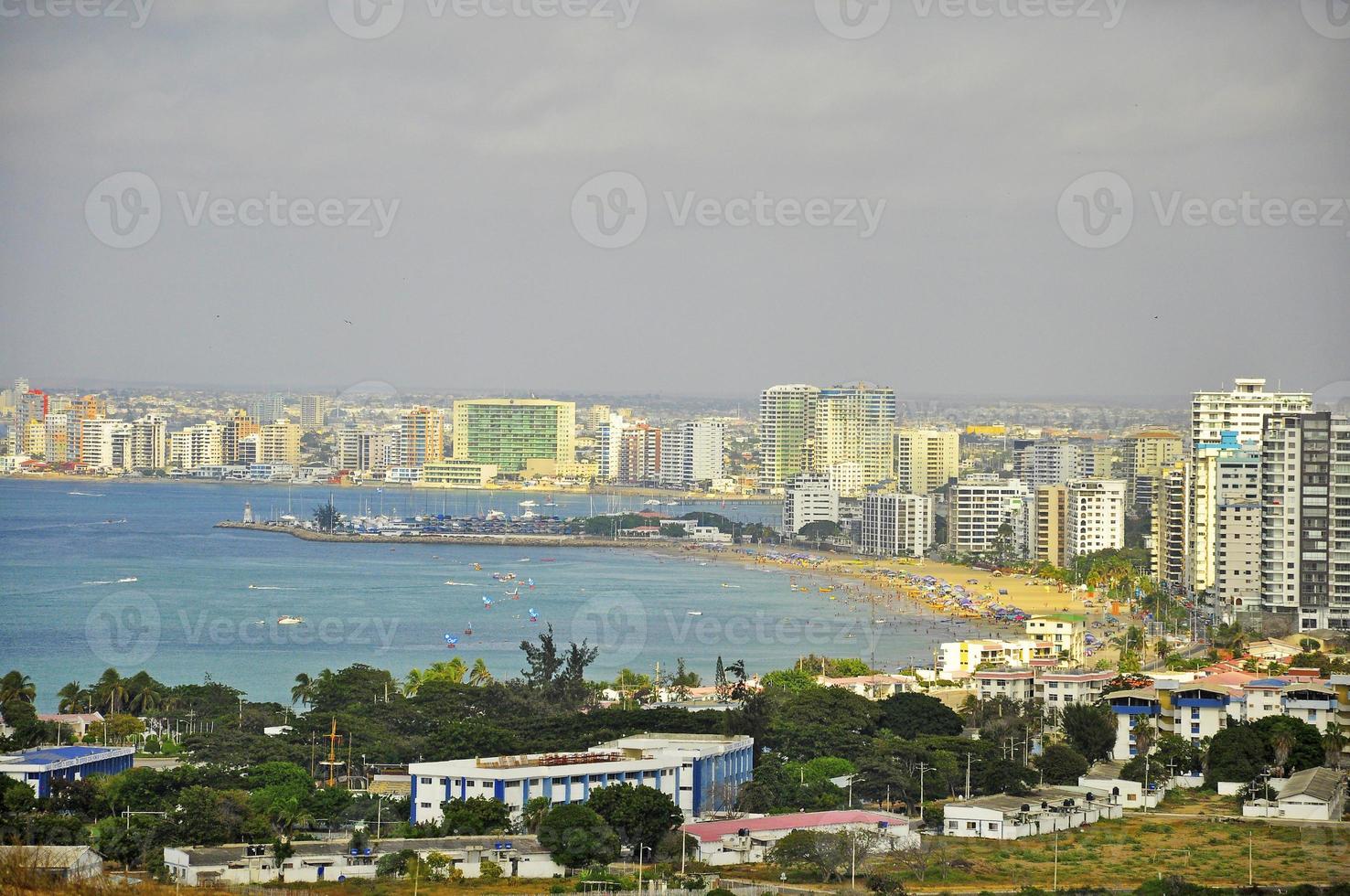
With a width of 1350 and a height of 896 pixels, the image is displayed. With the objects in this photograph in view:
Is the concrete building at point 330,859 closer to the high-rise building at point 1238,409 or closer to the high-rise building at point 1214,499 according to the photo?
the high-rise building at point 1214,499

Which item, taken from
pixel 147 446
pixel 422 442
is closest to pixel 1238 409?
pixel 422 442

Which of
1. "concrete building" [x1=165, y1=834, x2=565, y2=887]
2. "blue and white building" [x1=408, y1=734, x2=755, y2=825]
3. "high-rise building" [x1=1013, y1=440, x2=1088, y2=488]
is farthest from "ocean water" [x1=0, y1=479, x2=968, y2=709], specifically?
"high-rise building" [x1=1013, y1=440, x2=1088, y2=488]

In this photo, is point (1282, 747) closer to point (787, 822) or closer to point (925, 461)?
point (787, 822)

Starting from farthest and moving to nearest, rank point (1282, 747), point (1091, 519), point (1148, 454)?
point (1148, 454) → point (1091, 519) → point (1282, 747)

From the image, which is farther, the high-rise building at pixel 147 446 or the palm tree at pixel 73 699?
the high-rise building at pixel 147 446

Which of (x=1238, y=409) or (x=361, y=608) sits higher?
(x=1238, y=409)

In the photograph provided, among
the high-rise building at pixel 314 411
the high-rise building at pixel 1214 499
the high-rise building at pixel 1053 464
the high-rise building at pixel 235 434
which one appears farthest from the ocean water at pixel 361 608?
the high-rise building at pixel 314 411

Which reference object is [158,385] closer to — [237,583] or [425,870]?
[237,583]

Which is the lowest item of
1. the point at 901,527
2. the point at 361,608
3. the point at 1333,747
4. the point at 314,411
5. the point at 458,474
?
the point at 361,608
